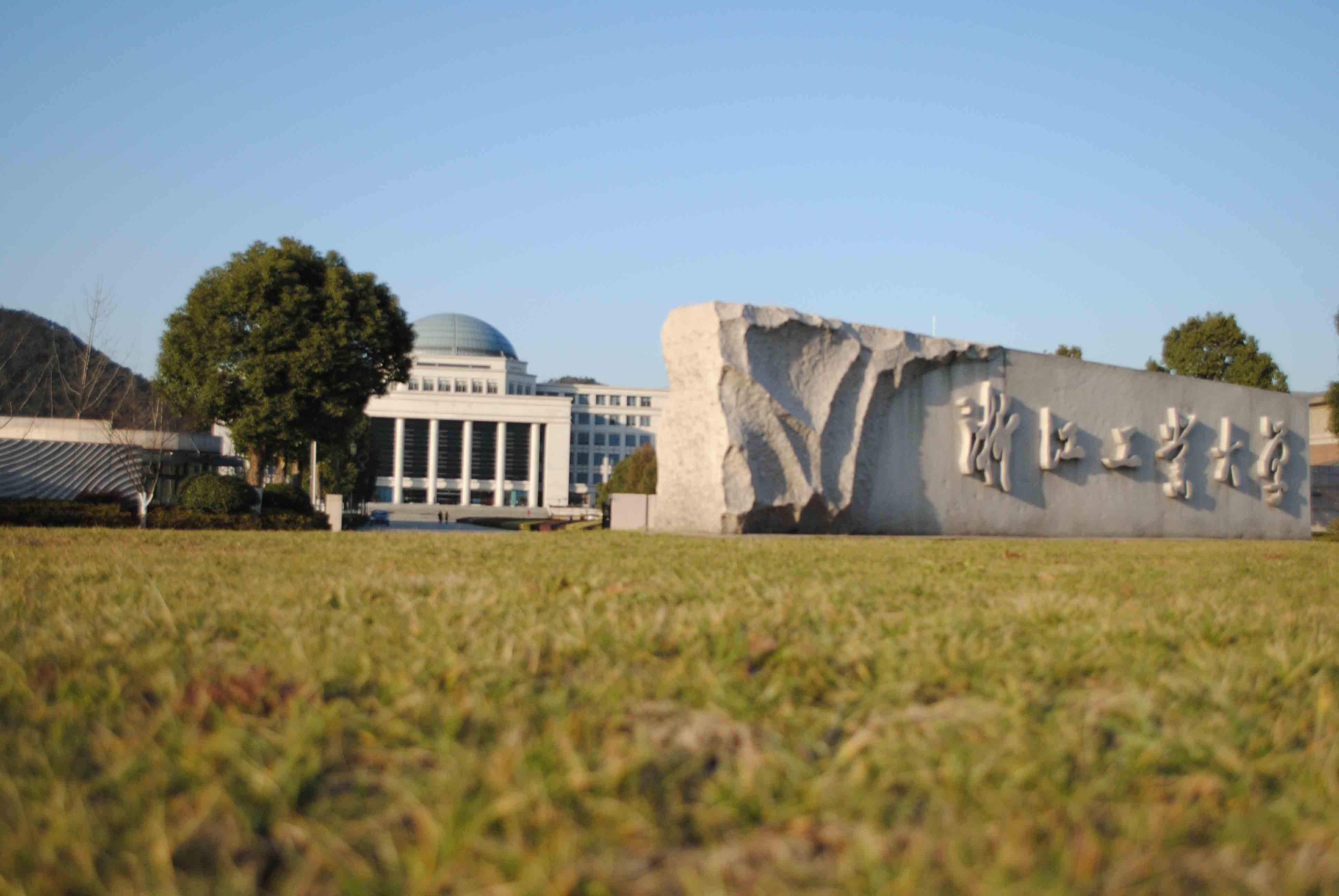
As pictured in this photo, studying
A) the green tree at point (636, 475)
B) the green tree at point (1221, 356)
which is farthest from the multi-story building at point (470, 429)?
the green tree at point (1221, 356)

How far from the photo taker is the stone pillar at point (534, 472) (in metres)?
69.0

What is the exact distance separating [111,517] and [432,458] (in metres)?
54.7

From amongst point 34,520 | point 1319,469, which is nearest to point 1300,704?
point 34,520

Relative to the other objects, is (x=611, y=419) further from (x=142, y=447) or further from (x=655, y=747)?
(x=655, y=747)

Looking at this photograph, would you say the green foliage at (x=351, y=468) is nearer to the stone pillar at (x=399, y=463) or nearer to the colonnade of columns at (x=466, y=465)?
the stone pillar at (x=399, y=463)

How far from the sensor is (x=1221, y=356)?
1373 inches

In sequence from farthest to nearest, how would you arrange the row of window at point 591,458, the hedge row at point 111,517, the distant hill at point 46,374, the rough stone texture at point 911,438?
the row of window at point 591,458 → the distant hill at point 46,374 → the hedge row at point 111,517 → the rough stone texture at point 911,438

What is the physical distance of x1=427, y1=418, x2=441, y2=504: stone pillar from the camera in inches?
2682

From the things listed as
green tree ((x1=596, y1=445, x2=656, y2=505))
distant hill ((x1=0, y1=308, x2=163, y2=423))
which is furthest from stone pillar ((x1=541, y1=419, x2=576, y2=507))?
distant hill ((x1=0, y1=308, x2=163, y2=423))

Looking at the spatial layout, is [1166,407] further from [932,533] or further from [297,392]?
[297,392]

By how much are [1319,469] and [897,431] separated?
87.7 ft

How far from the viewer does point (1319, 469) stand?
108 feet

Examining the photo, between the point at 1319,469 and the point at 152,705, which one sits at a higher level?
the point at 1319,469

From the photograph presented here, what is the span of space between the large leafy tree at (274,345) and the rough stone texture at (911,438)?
37.3 ft
